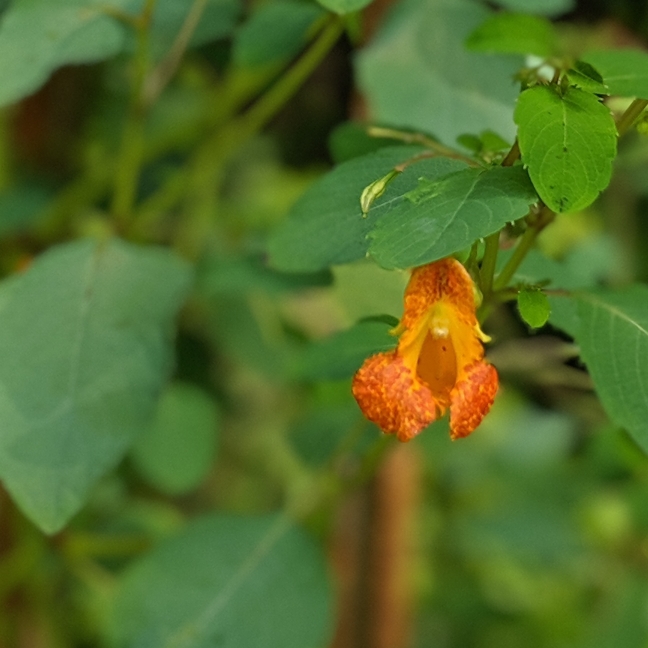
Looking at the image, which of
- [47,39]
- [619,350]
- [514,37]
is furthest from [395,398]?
[47,39]

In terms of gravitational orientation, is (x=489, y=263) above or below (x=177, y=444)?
above

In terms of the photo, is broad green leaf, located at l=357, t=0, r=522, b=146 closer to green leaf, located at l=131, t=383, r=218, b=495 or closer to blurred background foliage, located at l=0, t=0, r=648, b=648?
blurred background foliage, located at l=0, t=0, r=648, b=648

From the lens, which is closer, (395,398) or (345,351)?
(395,398)

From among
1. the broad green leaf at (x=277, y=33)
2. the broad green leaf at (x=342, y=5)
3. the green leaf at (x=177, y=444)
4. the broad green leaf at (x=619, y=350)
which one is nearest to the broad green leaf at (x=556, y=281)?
the broad green leaf at (x=619, y=350)

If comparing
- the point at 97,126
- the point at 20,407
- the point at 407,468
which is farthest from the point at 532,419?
the point at 20,407

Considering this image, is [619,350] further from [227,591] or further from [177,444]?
[177,444]

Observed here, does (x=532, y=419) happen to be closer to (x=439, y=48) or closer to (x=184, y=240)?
(x=184, y=240)

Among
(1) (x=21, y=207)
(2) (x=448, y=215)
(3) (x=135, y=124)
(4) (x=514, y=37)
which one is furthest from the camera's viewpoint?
(1) (x=21, y=207)
